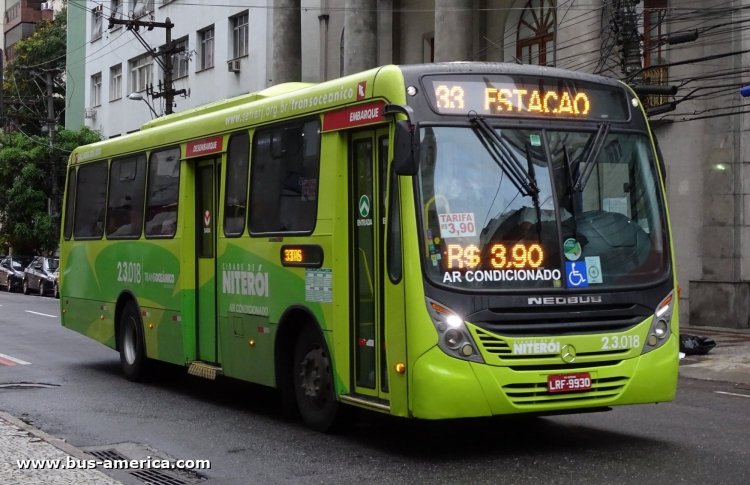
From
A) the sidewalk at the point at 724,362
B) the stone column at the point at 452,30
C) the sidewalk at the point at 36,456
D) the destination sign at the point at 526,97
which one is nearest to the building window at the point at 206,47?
the stone column at the point at 452,30

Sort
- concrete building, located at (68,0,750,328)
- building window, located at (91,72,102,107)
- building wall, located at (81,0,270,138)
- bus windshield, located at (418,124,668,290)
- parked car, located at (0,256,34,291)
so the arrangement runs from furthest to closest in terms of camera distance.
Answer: building window, located at (91,72,102,107), parked car, located at (0,256,34,291), building wall, located at (81,0,270,138), concrete building, located at (68,0,750,328), bus windshield, located at (418,124,668,290)

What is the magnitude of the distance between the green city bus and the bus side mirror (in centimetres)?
1

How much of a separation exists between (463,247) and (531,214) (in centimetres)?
61

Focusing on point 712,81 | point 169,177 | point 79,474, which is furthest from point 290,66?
point 79,474

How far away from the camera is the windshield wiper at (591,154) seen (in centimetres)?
884

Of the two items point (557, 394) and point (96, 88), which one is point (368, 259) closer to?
point (557, 394)

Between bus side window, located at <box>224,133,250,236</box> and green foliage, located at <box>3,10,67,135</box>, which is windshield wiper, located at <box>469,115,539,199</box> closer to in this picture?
bus side window, located at <box>224,133,250,236</box>

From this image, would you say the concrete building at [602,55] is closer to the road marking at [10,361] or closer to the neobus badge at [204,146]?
the neobus badge at [204,146]

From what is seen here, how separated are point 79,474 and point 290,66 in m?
31.0

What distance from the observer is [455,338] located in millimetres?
8336

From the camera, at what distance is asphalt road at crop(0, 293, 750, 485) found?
830cm

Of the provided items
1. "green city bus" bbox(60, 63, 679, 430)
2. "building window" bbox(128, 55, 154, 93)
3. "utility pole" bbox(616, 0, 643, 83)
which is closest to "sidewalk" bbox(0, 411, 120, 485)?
"green city bus" bbox(60, 63, 679, 430)

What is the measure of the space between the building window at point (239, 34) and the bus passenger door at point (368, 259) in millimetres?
32983

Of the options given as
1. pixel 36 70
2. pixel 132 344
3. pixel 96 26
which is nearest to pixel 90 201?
pixel 132 344
